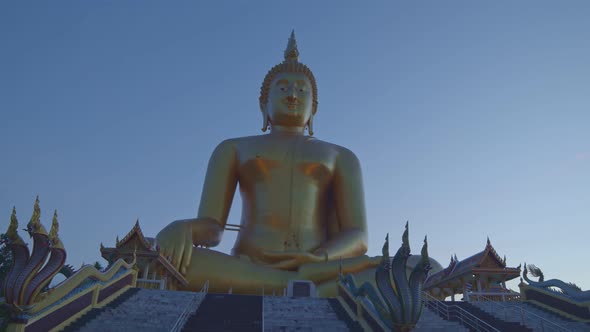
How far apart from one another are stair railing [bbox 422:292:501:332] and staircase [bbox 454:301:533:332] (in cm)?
22

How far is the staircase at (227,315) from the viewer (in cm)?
879

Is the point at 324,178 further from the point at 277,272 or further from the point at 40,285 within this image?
the point at 40,285

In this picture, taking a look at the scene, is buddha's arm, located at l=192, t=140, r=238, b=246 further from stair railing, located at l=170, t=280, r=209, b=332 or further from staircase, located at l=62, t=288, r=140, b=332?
stair railing, located at l=170, t=280, r=209, b=332

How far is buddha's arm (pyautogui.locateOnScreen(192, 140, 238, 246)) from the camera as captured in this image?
1605cm

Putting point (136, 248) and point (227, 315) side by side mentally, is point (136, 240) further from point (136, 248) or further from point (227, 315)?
point (227, 315)

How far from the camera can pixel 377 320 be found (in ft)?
28.8

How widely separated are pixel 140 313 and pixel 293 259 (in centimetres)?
554

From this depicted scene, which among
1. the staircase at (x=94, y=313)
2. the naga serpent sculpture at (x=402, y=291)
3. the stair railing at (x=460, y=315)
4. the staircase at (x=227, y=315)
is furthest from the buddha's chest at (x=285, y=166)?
the naga serpent sculpture at (x=402, y=291)

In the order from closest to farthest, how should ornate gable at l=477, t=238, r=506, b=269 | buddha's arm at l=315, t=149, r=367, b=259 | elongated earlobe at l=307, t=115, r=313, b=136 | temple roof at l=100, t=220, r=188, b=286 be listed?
temple roof at l=100, t=220, r=188, b=286
ornate gable at l=477, t=238, r=506, b=269
buddha's arm at l=315, t=149, r=367, b=259
elongated earlobe at l=307, t=115, r=313, b=136

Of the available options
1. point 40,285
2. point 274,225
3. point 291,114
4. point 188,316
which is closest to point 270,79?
point 291,114

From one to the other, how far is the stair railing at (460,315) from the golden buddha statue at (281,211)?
297cm

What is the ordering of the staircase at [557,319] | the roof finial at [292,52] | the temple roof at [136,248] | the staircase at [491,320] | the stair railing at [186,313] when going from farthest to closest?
the roof finial at [292,52] → the temple roof at [136,248] → the staircase at [557,319] → the staircase at [491,320] → the stair railing at [186,313]

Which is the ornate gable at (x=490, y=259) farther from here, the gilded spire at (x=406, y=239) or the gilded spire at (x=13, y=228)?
the gilded spire at (x=13, y=228)

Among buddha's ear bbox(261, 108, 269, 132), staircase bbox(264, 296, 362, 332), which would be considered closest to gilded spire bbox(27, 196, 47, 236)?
staircase bbox(264, 296, 362, 332)
